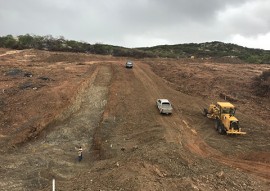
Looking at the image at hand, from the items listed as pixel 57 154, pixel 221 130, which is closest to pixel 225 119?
pixel 221 130

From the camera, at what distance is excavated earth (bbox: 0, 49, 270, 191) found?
2223 centimetres

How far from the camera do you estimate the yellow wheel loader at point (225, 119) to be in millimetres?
34219

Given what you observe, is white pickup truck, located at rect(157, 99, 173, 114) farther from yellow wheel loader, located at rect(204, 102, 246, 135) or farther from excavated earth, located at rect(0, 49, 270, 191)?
yellow wheel loader, located at rect(204, 102, 246, 135)

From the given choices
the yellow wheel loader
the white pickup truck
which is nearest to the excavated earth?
the yellow wheel loader

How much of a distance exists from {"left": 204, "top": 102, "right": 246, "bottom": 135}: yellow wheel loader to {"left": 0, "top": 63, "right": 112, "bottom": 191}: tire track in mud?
1259 cm

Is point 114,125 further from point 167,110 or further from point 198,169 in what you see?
point 198,169

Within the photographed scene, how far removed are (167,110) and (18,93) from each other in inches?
700

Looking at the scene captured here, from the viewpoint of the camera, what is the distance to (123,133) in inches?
1356

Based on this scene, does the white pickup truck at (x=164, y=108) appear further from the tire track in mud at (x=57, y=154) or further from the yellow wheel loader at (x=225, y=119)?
the tire track in mud at (x=57, y=154)

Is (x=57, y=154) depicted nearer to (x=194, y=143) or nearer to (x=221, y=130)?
(x=194, y=143)

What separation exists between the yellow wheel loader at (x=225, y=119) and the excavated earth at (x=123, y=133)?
0.72m

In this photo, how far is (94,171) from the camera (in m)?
23.7

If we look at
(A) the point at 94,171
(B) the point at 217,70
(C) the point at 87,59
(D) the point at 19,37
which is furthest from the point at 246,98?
(D) the point at 19,37

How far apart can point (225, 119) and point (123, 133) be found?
1007cm
